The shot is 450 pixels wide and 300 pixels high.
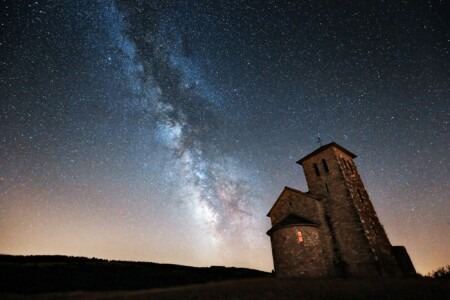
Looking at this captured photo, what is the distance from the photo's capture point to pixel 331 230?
23.8 m

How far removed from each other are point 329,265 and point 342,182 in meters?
7.78

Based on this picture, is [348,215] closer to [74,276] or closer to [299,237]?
[299,237]

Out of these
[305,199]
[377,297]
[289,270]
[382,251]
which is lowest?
[377,297]

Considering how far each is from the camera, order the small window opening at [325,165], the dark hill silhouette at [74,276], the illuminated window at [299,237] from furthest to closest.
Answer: the small window opening at [325,165] < the illuminated window at [299,237] < the dark hill silhouette at [74,276]

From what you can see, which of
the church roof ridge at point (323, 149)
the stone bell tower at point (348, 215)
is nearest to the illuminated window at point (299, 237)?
the stone bell tower at point (348, 215)

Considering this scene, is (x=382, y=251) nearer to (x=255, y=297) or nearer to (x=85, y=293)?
(x=255, y=297)

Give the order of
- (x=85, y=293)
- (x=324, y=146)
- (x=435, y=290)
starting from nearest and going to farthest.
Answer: (x=435, y=290), (x=85, y=293), (x=324, y=146)

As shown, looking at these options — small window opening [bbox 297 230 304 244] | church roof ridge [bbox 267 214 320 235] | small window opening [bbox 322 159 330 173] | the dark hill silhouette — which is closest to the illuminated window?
small window opening [bbox 297 230 304 244]

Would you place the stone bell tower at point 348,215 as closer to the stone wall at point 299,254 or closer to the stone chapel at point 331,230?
the stone chapel at point 331,230

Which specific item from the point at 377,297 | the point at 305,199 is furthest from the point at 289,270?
the point at 377,297

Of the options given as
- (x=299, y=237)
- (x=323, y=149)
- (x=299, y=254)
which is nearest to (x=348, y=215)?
(x=299, y=237)

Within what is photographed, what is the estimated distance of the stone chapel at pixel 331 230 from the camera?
21.3 m

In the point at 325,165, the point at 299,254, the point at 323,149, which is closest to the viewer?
the point at 299,254

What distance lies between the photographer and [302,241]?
21.7m
